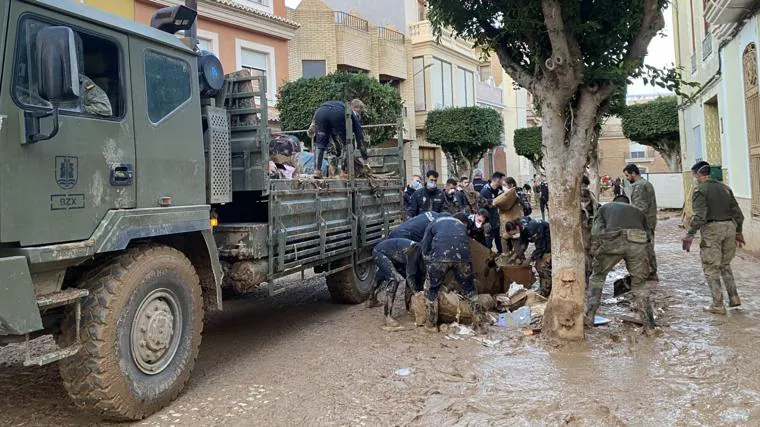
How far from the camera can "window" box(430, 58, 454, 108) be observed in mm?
26188

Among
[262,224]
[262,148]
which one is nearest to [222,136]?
[262,148]

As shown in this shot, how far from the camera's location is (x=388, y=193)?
27.6 ft

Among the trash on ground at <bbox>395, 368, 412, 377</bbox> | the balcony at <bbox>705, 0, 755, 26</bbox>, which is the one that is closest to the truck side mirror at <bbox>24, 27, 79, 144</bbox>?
the trash on ground at <bbox>395, 368, 412, 377</bbox>

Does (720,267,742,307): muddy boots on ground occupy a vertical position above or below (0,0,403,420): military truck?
below

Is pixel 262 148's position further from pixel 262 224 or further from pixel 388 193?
pixel 388 193

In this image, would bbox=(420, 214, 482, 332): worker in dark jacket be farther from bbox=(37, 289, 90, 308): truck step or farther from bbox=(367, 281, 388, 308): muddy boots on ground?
bbox=(37, 289, 90, 308): truck step

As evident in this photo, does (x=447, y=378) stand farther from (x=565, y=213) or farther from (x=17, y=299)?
(x=17, y=299)

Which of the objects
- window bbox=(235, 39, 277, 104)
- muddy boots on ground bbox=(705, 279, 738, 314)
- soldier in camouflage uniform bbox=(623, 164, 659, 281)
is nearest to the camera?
muddy boots on ground bbox=(705, 279, 738, 314)

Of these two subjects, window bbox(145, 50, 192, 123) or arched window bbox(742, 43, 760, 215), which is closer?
window bbox(145, 50, 192, 123)

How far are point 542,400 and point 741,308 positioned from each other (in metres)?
3.77

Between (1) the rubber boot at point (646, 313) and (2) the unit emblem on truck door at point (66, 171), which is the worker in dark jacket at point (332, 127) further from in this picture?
(2) the unit emblem on truck door at point (66, 171)

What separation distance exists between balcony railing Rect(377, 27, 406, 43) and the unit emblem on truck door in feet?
69.4

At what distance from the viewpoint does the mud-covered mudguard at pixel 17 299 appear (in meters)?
3.14

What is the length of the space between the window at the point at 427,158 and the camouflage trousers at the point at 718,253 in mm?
19738
